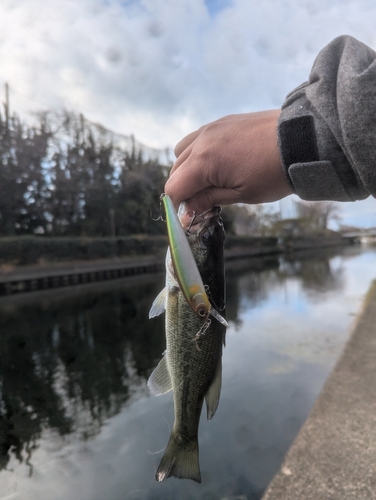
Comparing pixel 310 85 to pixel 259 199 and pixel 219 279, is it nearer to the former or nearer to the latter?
pixel 259 199

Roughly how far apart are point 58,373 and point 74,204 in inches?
1024

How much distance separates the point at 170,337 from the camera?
1.60m

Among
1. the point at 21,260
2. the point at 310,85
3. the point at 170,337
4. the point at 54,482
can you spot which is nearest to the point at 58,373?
the point at 54,482

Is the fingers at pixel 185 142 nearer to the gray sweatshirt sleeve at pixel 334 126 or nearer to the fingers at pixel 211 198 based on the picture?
the fingers at pixel 211 198

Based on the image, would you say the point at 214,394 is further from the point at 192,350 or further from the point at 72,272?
the point at 72,272

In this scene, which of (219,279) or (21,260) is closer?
(219,279)

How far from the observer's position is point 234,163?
1314mm

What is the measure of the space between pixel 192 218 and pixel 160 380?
787 millimetres

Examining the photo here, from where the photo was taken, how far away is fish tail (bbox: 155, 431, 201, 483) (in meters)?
1.55

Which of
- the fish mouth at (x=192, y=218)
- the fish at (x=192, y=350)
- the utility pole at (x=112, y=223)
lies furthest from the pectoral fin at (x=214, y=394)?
the utility pole at (x=112, y=223)

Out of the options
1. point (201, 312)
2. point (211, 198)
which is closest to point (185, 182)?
point (211, 198)

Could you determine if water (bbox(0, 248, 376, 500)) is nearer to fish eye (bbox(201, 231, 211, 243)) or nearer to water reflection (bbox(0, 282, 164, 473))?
water reflection (bbox(0, 282, 164, 473))

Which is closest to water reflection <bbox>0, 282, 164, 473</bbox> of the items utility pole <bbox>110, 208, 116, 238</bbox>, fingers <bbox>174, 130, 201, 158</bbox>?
fingers <bbox>174, 130, 201, 158</bbox>

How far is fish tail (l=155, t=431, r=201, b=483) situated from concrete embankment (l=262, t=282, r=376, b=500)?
9.55 ft
